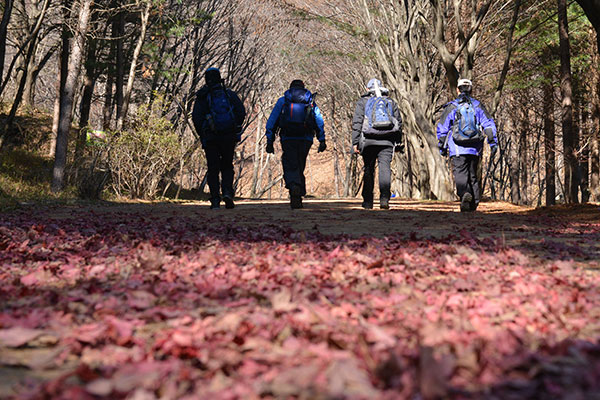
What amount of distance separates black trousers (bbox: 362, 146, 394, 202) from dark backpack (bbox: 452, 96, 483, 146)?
1.10 m

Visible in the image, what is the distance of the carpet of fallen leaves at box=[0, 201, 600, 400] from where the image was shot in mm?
1665

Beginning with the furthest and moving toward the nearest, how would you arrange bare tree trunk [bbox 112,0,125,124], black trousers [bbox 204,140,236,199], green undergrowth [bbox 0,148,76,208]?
bare tree trunk [bbox 112,0,125,124], green undergrowth [bbox 0,148,76,208], black trousers [bbox 204,140,236,199]

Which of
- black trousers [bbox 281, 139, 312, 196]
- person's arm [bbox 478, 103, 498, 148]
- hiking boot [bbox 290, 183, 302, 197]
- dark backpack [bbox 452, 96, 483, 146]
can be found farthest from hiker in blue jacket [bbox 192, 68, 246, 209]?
person's arm [bbox 478, 103, 498, 148]

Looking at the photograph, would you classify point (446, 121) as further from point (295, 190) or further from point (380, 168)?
point (295, 190)

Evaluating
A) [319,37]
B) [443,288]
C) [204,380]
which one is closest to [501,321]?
[443,288]

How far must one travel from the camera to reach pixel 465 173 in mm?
10695

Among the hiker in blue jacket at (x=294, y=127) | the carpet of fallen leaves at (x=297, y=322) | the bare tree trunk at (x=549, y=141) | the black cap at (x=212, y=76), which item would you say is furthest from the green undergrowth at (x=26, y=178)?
the bare tree trunk at (x=549, y=141)

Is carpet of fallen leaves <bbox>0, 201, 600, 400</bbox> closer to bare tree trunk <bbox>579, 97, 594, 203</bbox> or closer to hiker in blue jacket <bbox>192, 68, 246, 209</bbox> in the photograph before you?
hiker in blue jacket <bbox>192, 68, 246, 209</bbox>

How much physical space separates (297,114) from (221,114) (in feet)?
4.18

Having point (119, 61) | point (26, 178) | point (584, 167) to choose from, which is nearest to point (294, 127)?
point (26, 178)

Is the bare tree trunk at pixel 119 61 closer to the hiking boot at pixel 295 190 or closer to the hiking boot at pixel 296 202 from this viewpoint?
the hiking boot at pixel 296 202

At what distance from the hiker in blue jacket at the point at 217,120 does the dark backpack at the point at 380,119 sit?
205cm

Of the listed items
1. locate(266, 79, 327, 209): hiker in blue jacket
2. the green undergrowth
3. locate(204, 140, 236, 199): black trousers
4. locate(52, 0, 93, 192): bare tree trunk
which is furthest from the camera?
locate(52, 0, 93, 192): bare tree trunk

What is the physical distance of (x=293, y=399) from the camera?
Result: 1.61m
